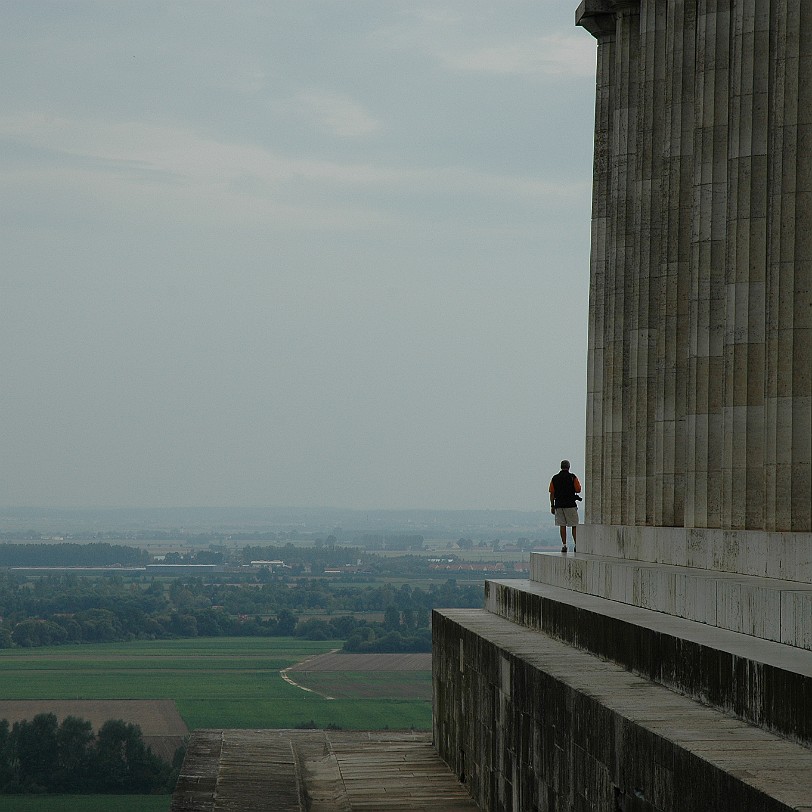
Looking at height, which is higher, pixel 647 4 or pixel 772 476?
pixel 647 4

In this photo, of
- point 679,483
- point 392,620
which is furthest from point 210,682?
point 679,483

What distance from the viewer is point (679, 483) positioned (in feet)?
71.6

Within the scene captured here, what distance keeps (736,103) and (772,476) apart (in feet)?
15.2

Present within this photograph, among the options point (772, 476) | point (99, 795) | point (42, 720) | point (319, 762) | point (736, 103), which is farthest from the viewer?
point (42, 720)

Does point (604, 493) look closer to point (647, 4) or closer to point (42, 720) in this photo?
point (647, 4)

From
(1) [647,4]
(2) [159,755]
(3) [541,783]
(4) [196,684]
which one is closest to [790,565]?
(3) [541,783]

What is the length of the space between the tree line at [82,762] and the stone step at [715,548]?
49535 millimetres

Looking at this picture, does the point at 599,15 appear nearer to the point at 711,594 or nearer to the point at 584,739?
the point at 711,594

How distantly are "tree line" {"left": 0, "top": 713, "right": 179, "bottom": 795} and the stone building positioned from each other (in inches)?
1945

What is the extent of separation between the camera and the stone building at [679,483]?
39.1 ft

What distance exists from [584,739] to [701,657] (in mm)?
1558

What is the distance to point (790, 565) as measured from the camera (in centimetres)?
1600

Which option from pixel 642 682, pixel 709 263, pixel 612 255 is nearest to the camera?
pixel 642 682

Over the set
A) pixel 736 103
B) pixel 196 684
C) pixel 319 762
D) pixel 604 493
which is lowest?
pixel 196 684
